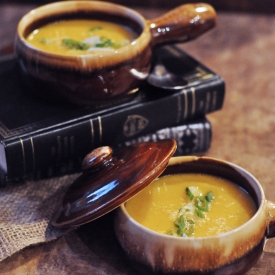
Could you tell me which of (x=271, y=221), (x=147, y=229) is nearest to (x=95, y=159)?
(x=147, y=229)

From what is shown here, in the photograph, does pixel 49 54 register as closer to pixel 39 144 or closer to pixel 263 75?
pixel 39 144

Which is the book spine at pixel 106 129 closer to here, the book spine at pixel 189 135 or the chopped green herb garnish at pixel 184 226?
the book spine at pixel 189 135

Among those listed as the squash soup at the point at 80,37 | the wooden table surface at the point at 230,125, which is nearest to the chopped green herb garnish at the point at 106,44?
the squash soup at the point at 80,37

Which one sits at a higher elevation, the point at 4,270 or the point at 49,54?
the point at 49,54

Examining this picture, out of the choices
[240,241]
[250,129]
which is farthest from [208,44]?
[240,241]

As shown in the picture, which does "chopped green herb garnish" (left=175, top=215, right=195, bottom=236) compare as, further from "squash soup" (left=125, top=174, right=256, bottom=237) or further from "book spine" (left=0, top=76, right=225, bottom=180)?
"book spine" (left=0, top=76, right=225, bottom=180)

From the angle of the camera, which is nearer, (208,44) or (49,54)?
(49,54)

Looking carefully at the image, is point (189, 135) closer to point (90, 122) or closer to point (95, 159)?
point (90, 122)
